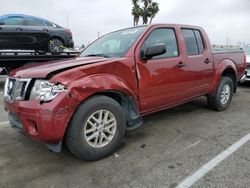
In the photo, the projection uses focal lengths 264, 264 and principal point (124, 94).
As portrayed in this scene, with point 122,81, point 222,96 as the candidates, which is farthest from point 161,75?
point 222,96

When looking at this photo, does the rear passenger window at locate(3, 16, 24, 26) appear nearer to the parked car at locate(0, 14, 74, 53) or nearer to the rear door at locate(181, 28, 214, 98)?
the parked car at locate(0, 14, 74, 53)

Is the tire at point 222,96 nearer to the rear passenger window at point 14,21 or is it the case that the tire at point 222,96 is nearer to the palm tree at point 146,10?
the rear passenger window at point 14,21

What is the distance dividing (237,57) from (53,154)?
4761mm

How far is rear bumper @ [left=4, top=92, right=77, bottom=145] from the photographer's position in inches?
113

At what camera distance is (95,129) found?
3.30 m

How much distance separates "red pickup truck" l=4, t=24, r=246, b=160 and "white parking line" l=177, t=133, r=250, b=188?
1.08 metres

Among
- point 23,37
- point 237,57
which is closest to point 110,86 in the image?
point 237,57

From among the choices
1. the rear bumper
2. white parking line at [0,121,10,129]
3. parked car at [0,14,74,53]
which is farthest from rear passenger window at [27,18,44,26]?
the rear bumper

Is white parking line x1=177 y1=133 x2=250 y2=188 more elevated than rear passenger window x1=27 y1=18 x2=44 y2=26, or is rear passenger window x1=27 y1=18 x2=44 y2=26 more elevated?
rear passenger window x1=27 y1=18 x2=44 y2=26

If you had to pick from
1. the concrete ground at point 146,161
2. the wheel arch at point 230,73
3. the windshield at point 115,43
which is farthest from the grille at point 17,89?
the wheel arch at point 230,73

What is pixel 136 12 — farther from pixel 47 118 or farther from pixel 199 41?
pixel 47 118

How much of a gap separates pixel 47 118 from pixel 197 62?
10.1 feet

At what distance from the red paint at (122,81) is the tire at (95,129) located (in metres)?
0.11

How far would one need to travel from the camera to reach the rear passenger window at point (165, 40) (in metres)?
4.14
